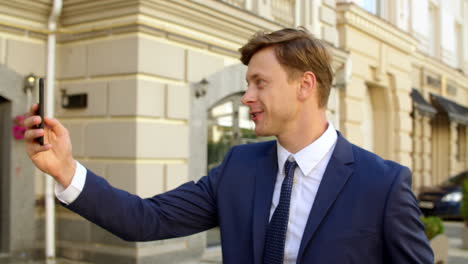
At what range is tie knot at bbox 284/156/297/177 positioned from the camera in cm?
205

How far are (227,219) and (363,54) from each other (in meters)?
10.7

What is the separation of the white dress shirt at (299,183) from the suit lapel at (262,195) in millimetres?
33

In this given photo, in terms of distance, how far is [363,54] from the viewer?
12.1 m

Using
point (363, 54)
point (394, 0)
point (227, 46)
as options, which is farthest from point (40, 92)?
point (394, 0)

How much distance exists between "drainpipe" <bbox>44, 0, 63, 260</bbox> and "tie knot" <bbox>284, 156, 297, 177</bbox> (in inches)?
209

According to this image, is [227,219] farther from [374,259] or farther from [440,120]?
[440,120]

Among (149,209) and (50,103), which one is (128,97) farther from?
(149,209)

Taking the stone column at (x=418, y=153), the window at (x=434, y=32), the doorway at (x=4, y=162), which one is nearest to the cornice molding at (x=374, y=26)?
the stone column at (x=418, y=153)

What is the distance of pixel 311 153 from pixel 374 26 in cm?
1117

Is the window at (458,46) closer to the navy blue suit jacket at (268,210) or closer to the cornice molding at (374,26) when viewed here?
the cornice molding at (374,26)

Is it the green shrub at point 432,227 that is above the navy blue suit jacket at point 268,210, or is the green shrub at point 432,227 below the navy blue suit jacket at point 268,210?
below

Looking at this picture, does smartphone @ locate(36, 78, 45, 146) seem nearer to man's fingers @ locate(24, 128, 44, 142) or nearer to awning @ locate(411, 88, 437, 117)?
man's fingers @ locate(24, 128, 44, 142)

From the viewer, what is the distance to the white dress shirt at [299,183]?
1.85 metres

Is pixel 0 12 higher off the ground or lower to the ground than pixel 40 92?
higher
